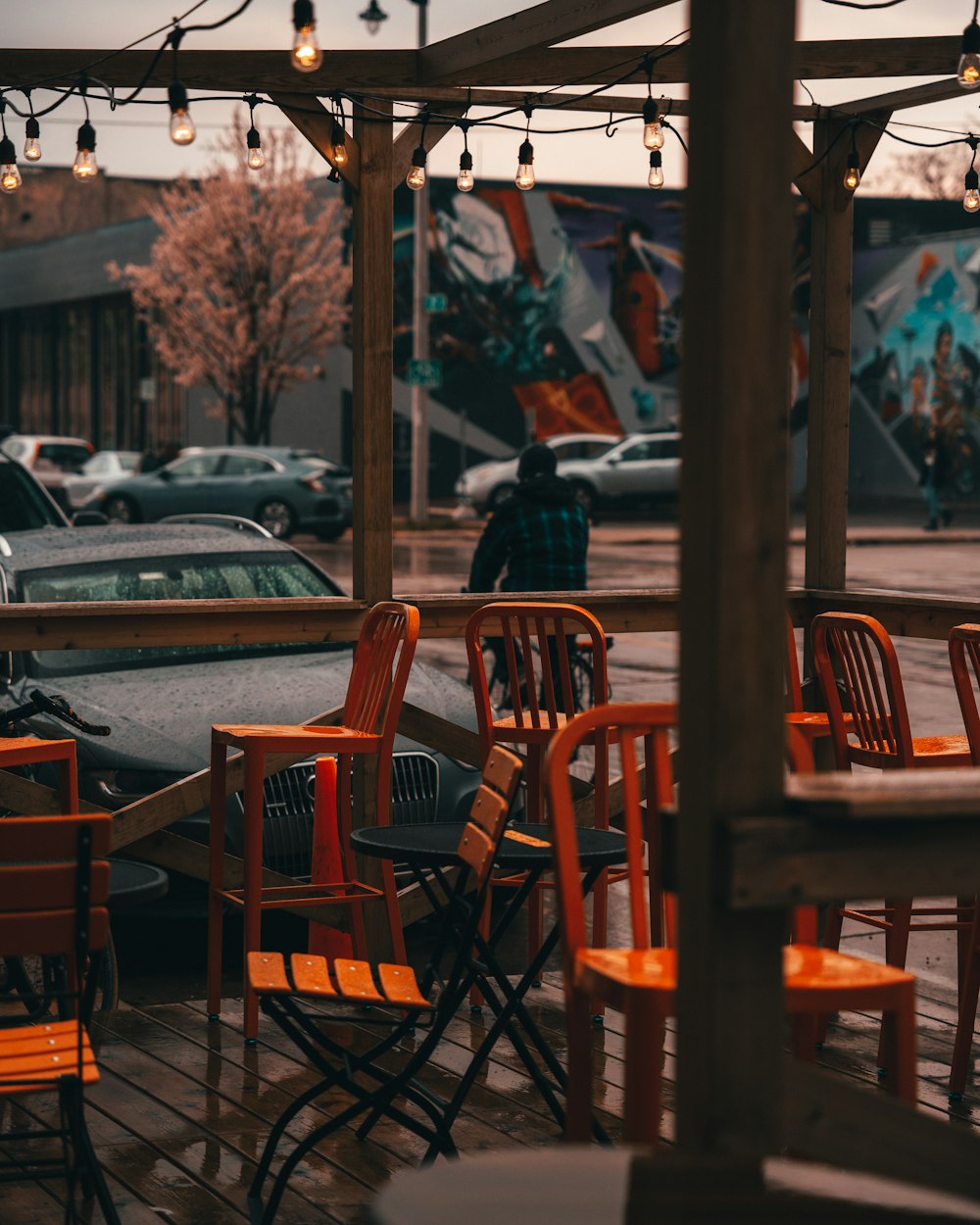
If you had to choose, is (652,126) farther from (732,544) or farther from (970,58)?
(732,544)

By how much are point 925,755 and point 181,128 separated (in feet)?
9.84

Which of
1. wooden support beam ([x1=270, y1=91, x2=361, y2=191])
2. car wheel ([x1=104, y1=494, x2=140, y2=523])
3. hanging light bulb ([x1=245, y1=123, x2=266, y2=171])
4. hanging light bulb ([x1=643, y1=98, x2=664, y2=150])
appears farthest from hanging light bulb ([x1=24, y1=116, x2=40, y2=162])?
car wheel ([x1=104, y1=494, x2=140, y2=523])

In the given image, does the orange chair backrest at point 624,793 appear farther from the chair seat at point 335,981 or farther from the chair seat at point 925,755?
the chair seat at point 925,755

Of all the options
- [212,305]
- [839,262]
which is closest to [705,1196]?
[839,262]

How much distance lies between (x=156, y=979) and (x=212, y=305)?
33020 millimetres

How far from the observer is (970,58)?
5.79m

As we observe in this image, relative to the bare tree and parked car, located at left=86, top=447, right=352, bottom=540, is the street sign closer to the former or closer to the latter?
parked car, located at left=86, top=447, right=352, bottom=540

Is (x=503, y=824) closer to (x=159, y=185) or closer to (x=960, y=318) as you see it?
(x=960, y=318)

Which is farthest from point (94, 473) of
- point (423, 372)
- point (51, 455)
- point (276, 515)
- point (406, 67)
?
point (406, 67)

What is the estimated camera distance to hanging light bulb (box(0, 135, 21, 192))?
21.4 ft

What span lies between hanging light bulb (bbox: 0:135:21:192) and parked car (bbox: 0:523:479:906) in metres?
1.72

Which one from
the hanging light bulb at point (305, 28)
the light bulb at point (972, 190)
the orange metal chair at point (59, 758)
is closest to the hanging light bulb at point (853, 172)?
the light bulb at point (972, 190)

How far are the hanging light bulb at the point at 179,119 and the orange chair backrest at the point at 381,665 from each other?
64.1 inches

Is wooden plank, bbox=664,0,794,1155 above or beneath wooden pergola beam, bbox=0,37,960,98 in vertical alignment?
beneath
